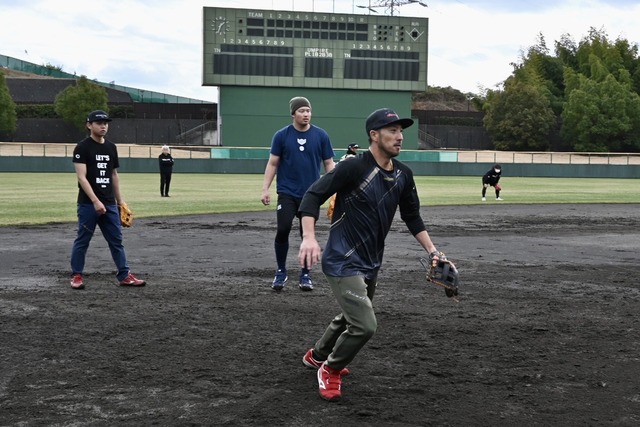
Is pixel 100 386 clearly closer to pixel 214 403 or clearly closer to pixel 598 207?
pixel 214 403

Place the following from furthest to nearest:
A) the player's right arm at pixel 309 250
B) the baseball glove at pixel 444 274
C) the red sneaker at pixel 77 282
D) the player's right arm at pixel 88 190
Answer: the red sneaker at pixel 77 282 < the player's right arm at pixel 88 190 < the baseball glove at pixel 444 274 < the player's right arm at pixel 309 250

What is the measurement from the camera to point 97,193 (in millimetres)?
8914

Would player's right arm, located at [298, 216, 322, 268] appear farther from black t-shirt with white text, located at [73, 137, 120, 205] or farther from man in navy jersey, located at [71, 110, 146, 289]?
black t-shirt with white text, located at [73, 137, 120, 205]

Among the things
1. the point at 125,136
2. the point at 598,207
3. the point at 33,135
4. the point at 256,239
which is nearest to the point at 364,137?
the point at 125,136

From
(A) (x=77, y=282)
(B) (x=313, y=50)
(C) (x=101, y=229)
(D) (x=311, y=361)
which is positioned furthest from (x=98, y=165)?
(B) (x=313, y=50)

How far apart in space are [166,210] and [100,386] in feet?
53.1

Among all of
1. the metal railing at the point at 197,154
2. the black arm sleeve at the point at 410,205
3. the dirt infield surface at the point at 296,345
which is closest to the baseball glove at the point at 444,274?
the black arm sleeve at the point at 410,205

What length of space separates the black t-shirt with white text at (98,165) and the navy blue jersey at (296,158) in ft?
5.81

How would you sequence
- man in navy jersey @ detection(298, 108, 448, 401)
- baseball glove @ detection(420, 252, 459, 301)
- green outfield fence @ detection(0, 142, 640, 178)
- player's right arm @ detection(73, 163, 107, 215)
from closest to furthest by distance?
man in navy jersey @ detection(298, 108, 448, 401), baseball glove @ detection(420, 252, 459, 301), player's right arm @ detection(73, 163, 107, 215), green outfield fence @ detection(0, 142, 640, 178)

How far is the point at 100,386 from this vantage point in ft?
17.4

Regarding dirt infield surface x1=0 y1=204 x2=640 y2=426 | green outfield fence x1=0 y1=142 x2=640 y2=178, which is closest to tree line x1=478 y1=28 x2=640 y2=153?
green outfield fence x1=0 y1=142 x2=640 y2=178

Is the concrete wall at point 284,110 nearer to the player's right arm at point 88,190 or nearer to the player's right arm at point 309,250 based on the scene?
the player's right arm at point 88,190

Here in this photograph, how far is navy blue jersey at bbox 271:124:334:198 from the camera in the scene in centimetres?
883

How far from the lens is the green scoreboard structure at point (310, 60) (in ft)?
191
